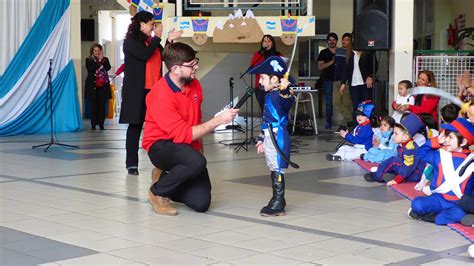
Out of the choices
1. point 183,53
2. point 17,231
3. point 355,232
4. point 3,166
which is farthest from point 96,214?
point 3,166

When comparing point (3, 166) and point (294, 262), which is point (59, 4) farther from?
point (294, 262)

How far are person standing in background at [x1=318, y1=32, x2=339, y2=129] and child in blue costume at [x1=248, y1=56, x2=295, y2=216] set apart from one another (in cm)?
917

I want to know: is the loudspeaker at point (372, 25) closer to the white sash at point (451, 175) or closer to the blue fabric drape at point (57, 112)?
the white sash at point (451, 175)

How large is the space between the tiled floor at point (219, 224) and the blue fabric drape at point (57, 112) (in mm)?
4807

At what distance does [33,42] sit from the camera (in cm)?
1443

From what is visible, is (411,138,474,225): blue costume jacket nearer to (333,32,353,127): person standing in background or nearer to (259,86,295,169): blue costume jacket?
(259,86,295,169): blue costume jacket

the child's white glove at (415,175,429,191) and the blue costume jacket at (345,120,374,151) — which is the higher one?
the blue costume jacket at (345,120,374,151)

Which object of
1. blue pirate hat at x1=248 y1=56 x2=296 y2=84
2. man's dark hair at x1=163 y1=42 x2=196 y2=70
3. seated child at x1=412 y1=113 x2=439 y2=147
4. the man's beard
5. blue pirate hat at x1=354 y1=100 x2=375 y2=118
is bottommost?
seated child at x1=412 y1=113 x2=439 y2=147

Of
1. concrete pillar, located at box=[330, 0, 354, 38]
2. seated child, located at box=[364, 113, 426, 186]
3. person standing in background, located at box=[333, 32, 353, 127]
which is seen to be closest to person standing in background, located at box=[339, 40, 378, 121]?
person standing in background, located at box=[333, 32, 353, 127]

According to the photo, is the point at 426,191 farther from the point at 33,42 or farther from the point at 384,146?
the point at 33,42

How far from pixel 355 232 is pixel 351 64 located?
25.1ft

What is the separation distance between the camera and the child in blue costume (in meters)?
6.37

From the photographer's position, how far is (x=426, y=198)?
6.25m

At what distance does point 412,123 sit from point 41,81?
787 cm
